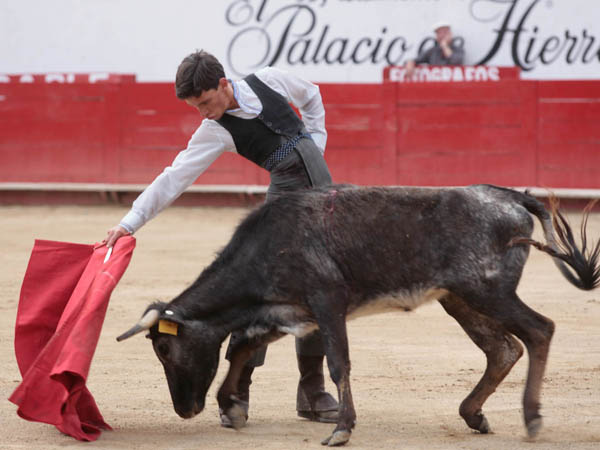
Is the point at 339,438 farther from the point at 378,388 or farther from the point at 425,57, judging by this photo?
the point at 425,57

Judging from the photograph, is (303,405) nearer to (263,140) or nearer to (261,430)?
(261,430)

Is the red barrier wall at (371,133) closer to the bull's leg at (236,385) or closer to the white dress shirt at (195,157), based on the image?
the white dress shirt at (195,157)

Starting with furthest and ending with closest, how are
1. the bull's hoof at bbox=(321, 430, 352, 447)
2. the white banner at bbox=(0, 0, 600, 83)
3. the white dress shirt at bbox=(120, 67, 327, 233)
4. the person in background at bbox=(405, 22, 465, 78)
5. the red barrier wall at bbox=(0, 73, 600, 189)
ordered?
1. the white banner at bbox=(0, 0, 600, 83)
2. the person in background at bbox=(405, 22, 465, 78)
3. the red barrier wall at bbox=(0, 73, 600, 189)
4. the white dress shirt at bbox=(120, 67, 327, 233)
5. the bull's hoof at bbox=(321, 430, 352, 447)

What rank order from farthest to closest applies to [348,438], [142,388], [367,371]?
[367,371] < [142,388] < [348,438]

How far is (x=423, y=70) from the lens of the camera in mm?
9633

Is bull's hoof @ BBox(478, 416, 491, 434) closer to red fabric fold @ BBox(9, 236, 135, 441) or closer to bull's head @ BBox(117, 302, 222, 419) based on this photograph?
bull's head @ BBox(117, 302, 222, 419)

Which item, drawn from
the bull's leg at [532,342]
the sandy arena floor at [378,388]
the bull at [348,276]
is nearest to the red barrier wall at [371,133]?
the sandy arena floor at [378,388]

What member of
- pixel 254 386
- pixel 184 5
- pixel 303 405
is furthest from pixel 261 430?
pixel 184 5

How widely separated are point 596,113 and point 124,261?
6378 millimetres

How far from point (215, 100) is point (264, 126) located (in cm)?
22

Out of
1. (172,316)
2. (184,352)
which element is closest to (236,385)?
(184,352)

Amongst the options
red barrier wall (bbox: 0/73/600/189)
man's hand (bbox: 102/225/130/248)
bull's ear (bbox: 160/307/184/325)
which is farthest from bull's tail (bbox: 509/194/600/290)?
red barrier wall (bbox: 0/73/600/189)

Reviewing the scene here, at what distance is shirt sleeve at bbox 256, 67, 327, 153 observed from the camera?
3.63 meters

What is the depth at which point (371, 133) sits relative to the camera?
939 cm
